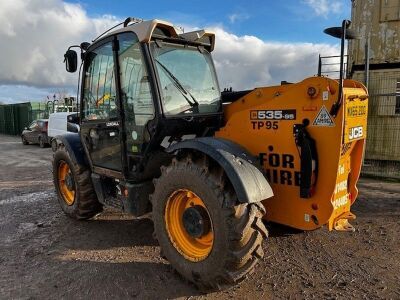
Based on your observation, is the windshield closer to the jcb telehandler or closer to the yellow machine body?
the jcb telehandler

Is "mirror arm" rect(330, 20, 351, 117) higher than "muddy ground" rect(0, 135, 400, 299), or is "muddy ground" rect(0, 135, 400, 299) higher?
"mirror arm" rect(330, 20, 351, 117)

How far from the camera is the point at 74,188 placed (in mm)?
5773

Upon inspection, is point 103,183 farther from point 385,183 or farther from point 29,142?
point 29,142

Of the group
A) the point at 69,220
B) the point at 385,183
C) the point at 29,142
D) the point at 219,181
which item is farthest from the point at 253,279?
the point at 29,142

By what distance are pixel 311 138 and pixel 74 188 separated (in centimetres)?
363

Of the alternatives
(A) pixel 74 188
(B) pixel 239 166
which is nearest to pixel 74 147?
(A) pixel 74 188

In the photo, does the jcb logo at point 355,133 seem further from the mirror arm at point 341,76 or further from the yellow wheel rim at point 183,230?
the yellow wheel rim at point 183,230

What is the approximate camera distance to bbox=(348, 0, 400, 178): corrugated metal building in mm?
10078

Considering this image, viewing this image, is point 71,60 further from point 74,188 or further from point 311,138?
point 311,138

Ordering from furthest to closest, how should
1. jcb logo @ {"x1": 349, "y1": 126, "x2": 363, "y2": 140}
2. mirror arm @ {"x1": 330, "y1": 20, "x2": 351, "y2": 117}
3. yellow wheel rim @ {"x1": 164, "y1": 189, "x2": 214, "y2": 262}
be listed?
yellow wheel rim @ {"x1": 164, "y1": 189, "x2": 214, "y2": 262} → jcb logo @ {"x1": 349, "y1": 126, "x2": 363, "y2": 140} → mirror arm @ {"x1": 330, "y1": 20, "x2": 351, "y2": 117}

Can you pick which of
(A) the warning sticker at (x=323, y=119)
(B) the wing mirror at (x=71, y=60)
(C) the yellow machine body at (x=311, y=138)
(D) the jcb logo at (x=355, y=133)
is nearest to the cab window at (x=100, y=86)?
(B) the wing mirror at (x=71, y=60)

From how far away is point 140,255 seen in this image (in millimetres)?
4570

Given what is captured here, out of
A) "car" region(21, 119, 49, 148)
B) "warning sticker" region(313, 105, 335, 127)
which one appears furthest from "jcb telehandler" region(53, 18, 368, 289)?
"car" region(21, 119, 49, 148)

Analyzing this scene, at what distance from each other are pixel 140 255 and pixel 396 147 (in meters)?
7.93
